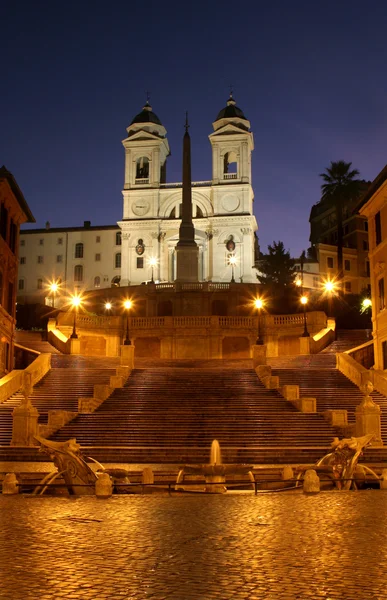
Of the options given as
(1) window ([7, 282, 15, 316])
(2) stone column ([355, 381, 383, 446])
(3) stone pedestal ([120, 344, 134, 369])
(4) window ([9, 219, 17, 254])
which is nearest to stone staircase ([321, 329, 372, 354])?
(3) stone pedestal ([120, 344, 134, 369])

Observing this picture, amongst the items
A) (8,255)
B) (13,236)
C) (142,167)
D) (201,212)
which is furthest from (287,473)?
(142,167)

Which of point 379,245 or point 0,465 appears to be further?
point 379,245

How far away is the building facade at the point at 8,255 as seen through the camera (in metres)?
38.3

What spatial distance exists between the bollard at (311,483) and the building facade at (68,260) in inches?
3264

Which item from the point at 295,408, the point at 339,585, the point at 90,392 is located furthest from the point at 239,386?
the point at 339,585

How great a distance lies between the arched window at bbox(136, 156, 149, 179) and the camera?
96.1 meters

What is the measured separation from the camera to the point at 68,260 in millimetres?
100625

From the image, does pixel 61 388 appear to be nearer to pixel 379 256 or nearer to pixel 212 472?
pixel 212 472

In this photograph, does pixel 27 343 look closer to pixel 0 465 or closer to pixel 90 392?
pixel 90 392

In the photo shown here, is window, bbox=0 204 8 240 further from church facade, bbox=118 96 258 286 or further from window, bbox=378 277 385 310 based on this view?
church facade, bbox=118 96 258 286

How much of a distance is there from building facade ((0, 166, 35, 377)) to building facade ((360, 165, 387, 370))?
19344 millimetres

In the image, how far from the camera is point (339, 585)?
7574 mm

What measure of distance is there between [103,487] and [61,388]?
16.9 m

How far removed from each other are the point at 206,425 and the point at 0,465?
757 centimetres
